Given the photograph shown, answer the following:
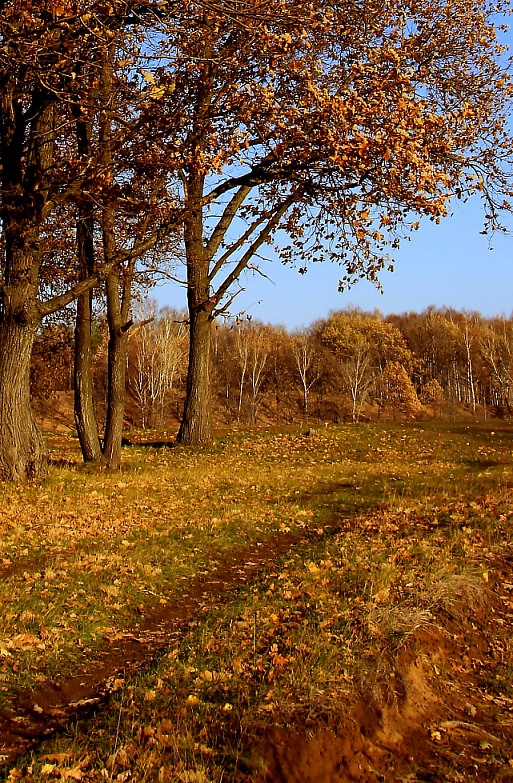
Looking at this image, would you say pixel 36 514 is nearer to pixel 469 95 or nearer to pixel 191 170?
pixel 191 170

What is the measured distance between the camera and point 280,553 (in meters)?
8.98

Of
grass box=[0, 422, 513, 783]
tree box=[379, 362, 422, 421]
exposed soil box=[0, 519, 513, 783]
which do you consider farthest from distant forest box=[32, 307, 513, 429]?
exposed soil box=[0, 519, 513, 783]

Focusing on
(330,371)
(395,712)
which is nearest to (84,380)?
(395,712)

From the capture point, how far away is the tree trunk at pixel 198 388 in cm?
1959

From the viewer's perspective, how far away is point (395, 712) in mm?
4957

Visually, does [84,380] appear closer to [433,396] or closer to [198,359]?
[198,359]

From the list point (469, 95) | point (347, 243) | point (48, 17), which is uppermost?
point (469, 95)

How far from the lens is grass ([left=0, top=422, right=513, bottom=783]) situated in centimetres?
441

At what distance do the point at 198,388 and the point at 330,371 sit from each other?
52.5 metres

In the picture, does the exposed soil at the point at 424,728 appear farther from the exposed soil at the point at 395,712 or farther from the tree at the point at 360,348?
the tree at the point at 360,348

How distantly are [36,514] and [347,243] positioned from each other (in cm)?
943

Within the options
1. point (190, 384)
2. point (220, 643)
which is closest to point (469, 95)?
point (190, 384)

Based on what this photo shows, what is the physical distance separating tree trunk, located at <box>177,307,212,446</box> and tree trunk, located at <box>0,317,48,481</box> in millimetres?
7419

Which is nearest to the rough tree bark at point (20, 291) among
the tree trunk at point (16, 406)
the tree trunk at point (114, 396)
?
the tree trunk at point (16, 406)
